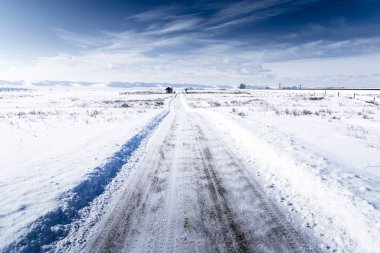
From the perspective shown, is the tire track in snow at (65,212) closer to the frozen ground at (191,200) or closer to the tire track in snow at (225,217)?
the frozen ground at (191,200)

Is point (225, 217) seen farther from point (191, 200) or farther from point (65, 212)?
point (65, 212)

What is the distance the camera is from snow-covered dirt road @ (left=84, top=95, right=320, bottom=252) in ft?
14.9

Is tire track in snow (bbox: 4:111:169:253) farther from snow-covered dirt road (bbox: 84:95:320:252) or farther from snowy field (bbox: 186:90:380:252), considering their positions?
snowy field (bbox: 186:90:380:252)

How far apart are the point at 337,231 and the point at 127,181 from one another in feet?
16.6

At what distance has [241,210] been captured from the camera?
579cm

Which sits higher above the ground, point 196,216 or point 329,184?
point 329,184

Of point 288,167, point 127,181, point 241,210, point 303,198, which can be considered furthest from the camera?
point 288,167

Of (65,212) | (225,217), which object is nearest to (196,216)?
(225,217)

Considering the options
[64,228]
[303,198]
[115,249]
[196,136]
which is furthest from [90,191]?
[196,136]

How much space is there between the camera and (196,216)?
219 inches

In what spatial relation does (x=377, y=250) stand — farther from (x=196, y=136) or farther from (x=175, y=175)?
(x=196, y=136)

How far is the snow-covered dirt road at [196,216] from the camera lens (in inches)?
179

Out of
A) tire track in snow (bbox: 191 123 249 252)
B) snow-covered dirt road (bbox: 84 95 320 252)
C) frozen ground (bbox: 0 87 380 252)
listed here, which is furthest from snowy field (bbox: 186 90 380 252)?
tire track in snow (bbox: 191 123 249 252)

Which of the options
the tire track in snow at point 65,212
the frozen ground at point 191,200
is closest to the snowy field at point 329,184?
the frozen ground at point 191,200
